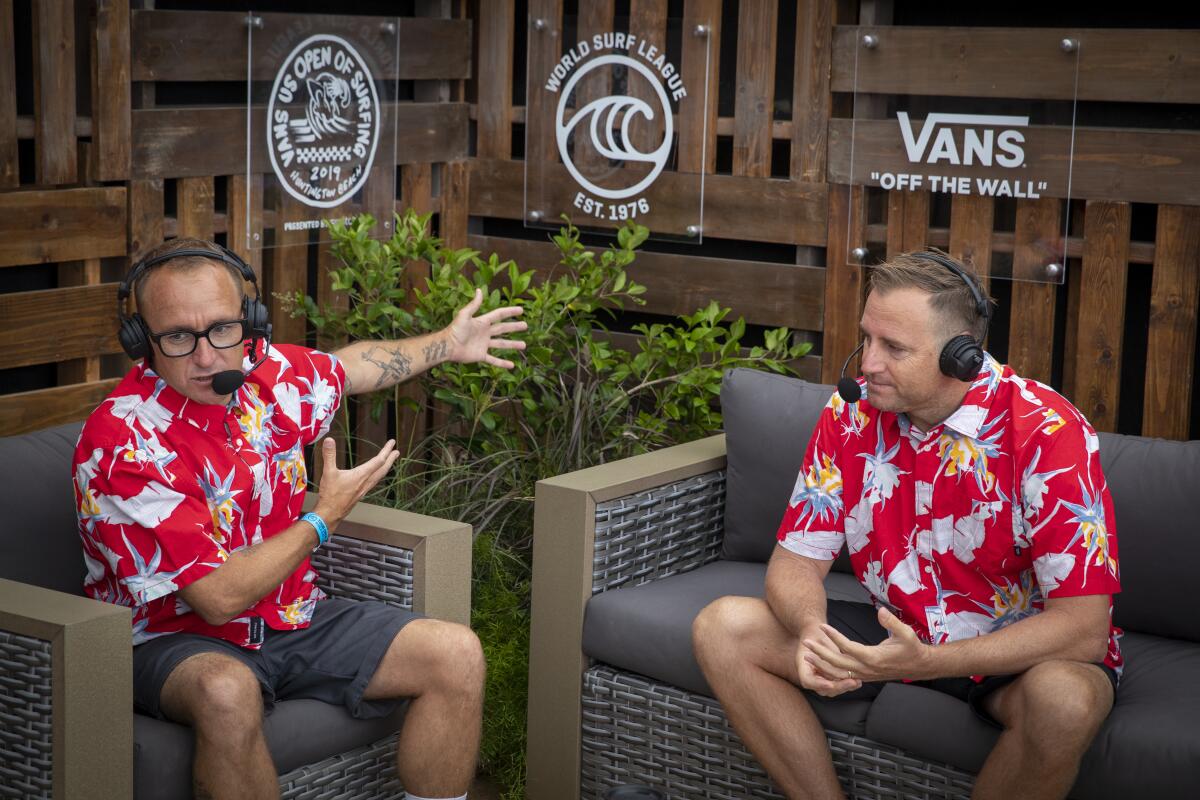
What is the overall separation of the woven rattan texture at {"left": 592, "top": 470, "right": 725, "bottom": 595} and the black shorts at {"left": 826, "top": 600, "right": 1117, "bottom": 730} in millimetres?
491

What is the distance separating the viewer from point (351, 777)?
105 inches

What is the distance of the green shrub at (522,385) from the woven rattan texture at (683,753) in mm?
607

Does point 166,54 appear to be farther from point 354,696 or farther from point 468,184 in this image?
point 354,696

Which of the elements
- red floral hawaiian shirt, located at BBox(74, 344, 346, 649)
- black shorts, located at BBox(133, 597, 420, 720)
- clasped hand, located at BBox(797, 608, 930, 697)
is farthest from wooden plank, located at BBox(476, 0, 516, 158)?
clasped hand, located at BBox(797, 608, 930, 697)

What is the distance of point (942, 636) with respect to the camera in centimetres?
261

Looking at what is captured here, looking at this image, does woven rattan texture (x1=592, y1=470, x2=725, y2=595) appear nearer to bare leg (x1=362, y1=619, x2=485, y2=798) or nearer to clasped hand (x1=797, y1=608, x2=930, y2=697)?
bare leg (x1=362, y1=619, x2=485, y2=798)

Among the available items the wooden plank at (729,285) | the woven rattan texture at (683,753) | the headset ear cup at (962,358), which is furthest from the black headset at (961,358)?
the wooden plank at (729,285)

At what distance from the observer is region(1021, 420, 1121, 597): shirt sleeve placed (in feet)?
7.91

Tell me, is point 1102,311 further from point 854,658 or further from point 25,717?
point 25,717

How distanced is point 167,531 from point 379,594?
586mm

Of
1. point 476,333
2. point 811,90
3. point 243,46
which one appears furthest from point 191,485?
point 811,90

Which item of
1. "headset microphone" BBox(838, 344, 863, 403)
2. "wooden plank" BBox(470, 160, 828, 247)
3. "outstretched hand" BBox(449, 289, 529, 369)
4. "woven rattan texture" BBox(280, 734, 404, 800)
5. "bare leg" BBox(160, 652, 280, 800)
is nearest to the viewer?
"bare leg" BBox(160, 652, 280, 800)

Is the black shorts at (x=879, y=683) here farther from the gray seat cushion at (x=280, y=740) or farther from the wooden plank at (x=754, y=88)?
the wooden plank at (x=754, y=88)

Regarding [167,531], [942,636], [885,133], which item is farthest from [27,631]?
[885,133]
